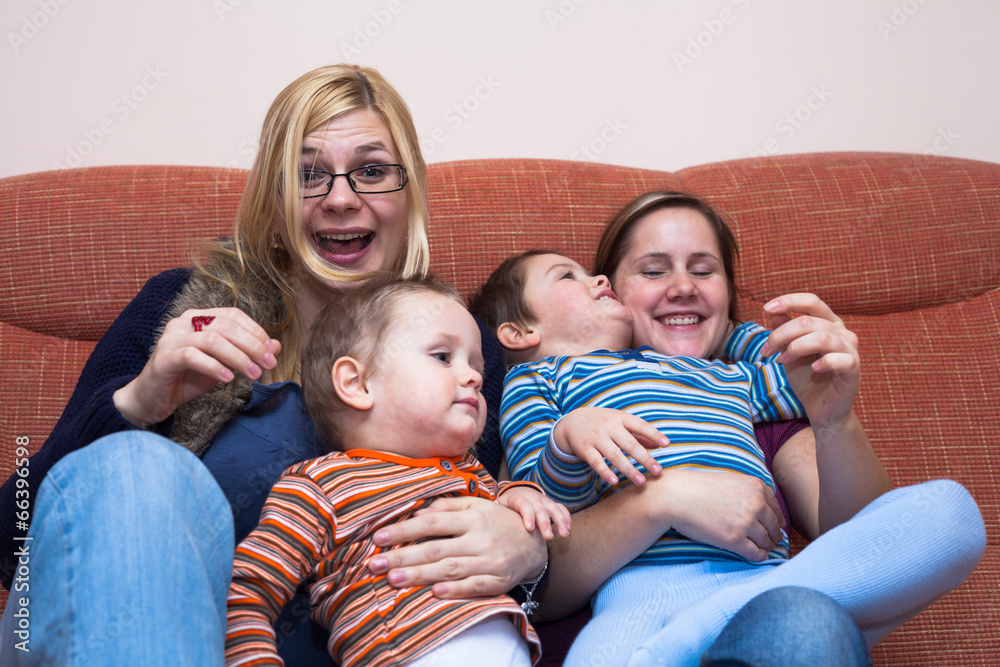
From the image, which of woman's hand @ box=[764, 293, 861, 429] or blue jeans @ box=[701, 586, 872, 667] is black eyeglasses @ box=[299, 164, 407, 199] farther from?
blue jeans @ box=[701, 586, 872, 667]

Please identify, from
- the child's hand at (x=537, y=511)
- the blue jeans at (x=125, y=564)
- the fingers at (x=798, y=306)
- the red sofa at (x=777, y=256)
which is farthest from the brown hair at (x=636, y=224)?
the blue jeans at (x=125, y=564)

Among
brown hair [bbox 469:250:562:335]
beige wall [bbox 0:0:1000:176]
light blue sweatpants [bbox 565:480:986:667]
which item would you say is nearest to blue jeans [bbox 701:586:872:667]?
light blue sweatpants [bbox 565:480:986:667]

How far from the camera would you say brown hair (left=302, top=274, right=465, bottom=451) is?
45.2 inches

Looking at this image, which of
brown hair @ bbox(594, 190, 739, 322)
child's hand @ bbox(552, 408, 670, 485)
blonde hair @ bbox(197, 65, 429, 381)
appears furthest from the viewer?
brown hair @ bbox(594, 190, 739, 322)

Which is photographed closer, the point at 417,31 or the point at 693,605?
the point at 693,605

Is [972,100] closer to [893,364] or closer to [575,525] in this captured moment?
[893,364]

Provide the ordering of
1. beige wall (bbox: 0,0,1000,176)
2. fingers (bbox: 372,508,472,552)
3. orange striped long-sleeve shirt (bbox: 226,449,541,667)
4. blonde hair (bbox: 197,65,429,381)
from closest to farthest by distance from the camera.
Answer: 1. orange striped long-sleeve shirt (bbox: 226,449,541,667)
2. fingers (bbox: 372,508,472,552)
3. blonde hair (bbox: 197,65,429,381)
4. beige wall (bbox: 0,0,1000,176)

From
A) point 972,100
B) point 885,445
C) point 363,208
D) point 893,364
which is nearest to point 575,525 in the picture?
point 363,208

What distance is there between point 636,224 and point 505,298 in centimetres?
33

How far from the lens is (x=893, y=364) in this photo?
5.53 ft

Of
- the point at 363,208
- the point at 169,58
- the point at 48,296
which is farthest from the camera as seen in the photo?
the point at 169,58

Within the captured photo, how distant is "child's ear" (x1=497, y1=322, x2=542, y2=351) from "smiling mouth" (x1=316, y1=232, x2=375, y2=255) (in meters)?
0.32

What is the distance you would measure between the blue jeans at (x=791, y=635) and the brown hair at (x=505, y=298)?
2.57 feet

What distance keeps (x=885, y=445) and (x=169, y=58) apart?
190 centimetres
